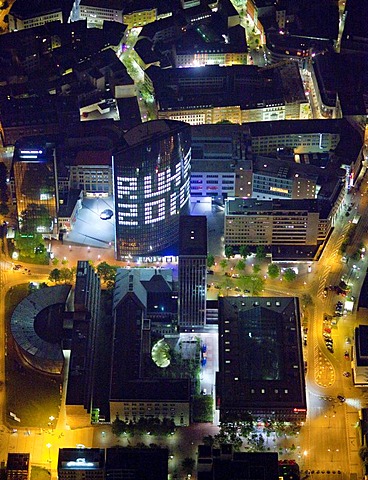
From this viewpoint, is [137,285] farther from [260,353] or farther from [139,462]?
[139,462]

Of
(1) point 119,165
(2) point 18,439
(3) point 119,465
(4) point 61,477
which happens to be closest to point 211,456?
(3) point 119,465

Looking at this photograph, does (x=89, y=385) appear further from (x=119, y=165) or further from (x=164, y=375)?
(x=119, y=165)

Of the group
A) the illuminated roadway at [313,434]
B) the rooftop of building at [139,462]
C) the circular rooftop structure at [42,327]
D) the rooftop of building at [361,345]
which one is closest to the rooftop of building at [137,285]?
the circular rooftop structure at [42,327]

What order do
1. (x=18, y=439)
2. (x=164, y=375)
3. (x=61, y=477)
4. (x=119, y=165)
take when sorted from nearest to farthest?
1. (x=61, y=477)
2. (x=18, y=439)
3. (x=164, y=375)
4. (x=119, y=165)

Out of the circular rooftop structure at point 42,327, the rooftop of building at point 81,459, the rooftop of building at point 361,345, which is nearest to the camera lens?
the rooftop of building at point 81,459

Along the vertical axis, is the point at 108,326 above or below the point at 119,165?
below

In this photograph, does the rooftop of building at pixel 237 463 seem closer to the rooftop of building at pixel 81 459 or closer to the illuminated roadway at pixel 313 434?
the illuminated roadway at pixel 313 434
